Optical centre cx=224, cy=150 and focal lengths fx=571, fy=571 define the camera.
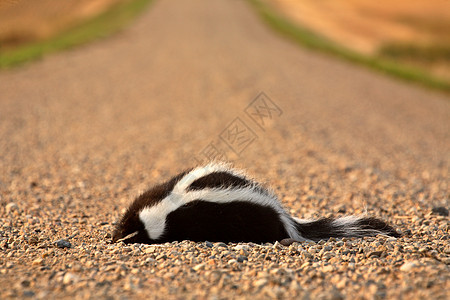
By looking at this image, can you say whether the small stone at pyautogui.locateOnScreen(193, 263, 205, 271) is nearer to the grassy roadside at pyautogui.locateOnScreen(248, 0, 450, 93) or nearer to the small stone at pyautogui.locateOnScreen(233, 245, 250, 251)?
the small stone at pyautogui.locateOnScreen(233, 245, 250, 251)

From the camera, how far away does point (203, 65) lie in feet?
65.9

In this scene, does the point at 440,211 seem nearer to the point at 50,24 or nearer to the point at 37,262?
the point at 37,262

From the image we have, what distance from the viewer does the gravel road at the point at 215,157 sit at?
12.8 ft

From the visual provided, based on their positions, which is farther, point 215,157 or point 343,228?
point 215,157

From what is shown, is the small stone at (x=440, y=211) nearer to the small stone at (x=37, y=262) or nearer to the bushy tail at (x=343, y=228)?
the bushy tail at (x=343, y=228)

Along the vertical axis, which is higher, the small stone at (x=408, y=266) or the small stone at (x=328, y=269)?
the small stone at (x=328, y=269)

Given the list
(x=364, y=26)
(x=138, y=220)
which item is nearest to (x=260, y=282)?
(x=138, y=220)

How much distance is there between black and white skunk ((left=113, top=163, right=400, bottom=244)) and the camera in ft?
15.1

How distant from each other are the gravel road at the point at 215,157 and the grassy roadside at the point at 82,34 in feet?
2.75

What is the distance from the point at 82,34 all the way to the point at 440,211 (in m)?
22.5

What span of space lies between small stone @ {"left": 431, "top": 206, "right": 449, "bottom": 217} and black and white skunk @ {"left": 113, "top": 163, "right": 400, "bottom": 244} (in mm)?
2203

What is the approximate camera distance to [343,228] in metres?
5.14

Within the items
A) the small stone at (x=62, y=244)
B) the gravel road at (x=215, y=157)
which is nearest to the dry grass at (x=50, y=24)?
the gravel road at (x=215, y=157)

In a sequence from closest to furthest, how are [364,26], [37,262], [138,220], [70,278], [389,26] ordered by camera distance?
[70,278] → [37,262] → [138,220] → [389,26] → [364,26]
